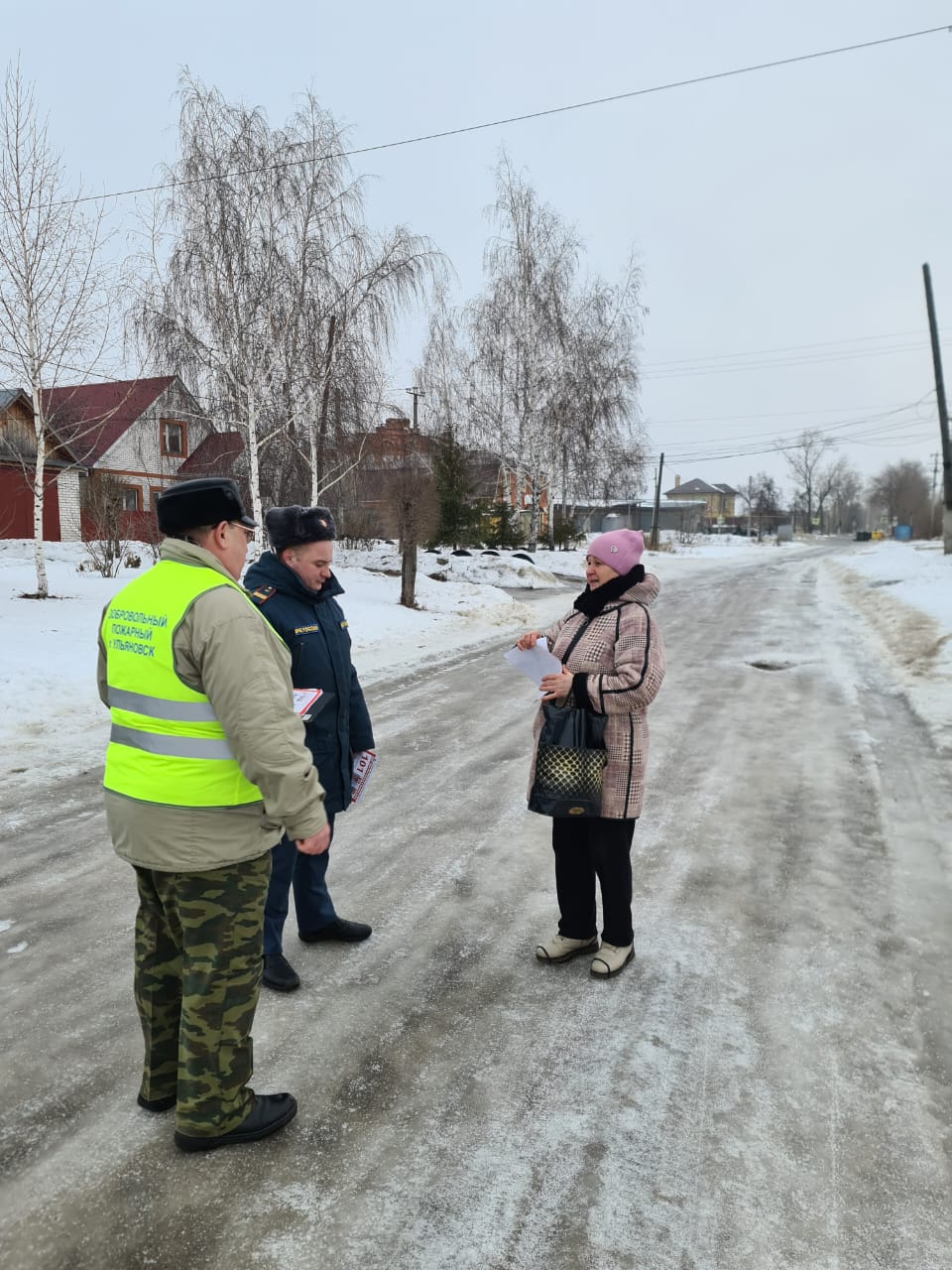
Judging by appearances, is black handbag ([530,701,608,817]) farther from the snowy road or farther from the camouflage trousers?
the camouflage trousers

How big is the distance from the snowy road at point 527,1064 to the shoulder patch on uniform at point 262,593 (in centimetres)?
150

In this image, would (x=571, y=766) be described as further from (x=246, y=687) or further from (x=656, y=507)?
(x=656, y=507)

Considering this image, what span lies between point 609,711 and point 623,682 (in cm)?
14

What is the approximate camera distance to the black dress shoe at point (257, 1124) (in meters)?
2.34

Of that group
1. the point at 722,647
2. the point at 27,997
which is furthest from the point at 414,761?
the point at 722,647

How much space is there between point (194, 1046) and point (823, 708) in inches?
270

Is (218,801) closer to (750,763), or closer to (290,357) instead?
(750,763)

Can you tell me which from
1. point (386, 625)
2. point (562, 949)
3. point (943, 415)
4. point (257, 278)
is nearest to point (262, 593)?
point (562, 949)

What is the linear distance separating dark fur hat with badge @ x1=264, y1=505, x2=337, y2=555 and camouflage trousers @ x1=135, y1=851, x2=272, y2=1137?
1259 millimetres

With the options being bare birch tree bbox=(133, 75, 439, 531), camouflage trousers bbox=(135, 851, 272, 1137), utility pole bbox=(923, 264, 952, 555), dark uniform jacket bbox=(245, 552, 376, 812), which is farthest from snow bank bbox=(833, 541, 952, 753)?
bare birch tree bbox=(133, 75, 439, 531)

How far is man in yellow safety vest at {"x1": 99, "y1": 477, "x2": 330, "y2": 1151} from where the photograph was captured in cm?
211

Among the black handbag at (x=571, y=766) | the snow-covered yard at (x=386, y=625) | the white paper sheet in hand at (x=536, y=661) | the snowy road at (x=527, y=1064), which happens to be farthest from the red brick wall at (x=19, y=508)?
the black handbag at (x=571, y=766)

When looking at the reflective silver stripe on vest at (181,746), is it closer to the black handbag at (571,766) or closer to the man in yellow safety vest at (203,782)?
the man in yellow safety vest at (203,782)

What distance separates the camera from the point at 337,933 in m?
3.55
